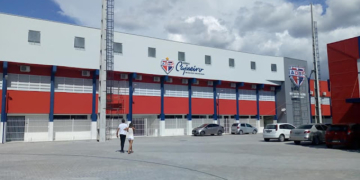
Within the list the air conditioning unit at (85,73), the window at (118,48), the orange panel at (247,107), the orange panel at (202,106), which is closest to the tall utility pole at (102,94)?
the window at (118,48)

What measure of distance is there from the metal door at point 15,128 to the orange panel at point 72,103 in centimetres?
313

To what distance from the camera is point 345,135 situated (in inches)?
742

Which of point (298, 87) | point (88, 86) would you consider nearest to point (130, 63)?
point (88, 86)

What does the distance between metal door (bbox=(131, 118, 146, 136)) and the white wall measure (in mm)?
5673

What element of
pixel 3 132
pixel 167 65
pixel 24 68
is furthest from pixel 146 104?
pixel 3 132

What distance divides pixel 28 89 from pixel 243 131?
978 inches

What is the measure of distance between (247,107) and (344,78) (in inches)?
905

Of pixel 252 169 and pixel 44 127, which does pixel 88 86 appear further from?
pixel 252 169

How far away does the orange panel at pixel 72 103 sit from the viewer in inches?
1220

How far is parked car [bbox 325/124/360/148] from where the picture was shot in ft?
A: 61.6

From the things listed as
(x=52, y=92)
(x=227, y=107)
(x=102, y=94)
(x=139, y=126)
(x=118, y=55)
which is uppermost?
(x=118, y=55)

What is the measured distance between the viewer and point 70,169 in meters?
11.0

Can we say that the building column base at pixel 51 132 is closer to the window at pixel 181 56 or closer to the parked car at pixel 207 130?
the parked car at pixel 207 130

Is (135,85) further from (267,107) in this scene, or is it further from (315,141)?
(267,107)
